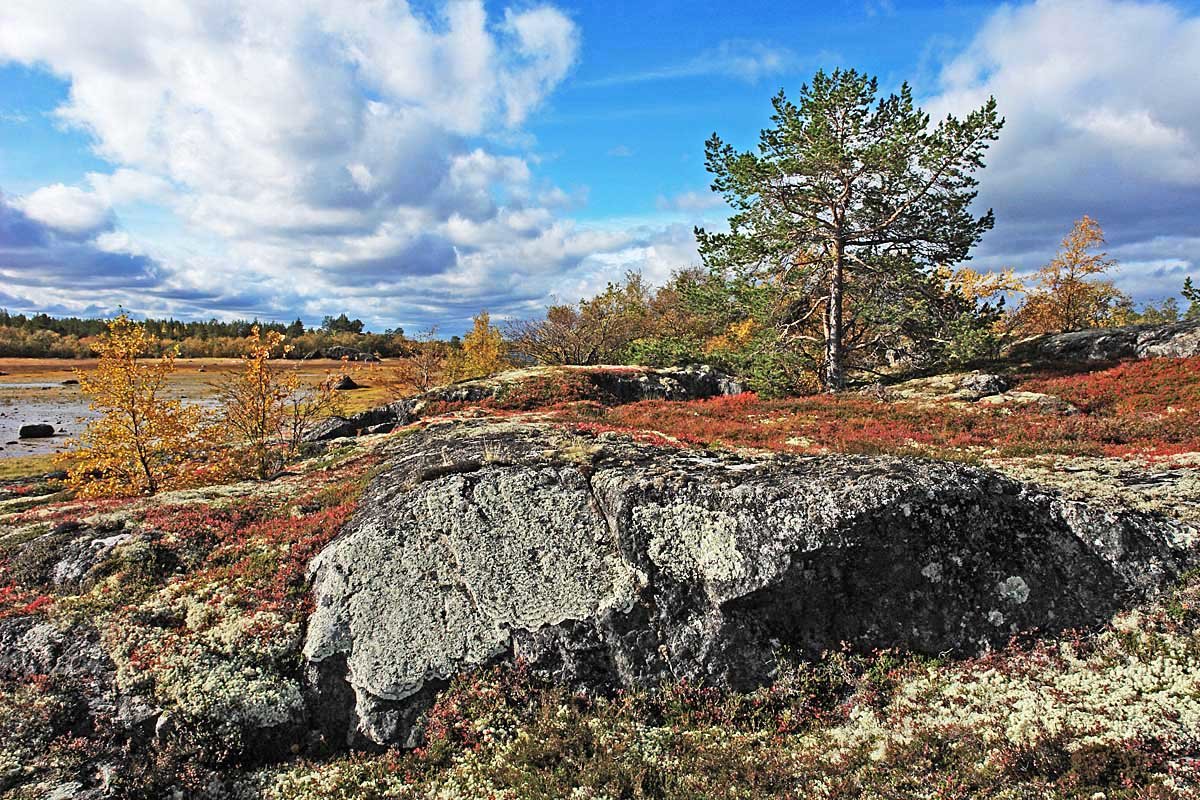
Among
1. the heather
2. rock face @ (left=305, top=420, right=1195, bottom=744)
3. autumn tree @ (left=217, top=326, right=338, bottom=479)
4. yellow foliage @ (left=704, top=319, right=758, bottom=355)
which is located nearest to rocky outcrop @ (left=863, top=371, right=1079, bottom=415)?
the heather

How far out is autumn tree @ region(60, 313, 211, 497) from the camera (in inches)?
774

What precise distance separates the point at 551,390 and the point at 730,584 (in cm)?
2135

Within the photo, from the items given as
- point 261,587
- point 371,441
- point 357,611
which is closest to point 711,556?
point 357,611

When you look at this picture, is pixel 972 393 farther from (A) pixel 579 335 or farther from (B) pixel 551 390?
(A) pixel 579 335

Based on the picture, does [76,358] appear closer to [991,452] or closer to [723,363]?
[723,363]

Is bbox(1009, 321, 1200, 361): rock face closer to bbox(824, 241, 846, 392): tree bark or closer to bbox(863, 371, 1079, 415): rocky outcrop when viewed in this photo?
bbox(863, 371, 1079, 415): rocky outcrop

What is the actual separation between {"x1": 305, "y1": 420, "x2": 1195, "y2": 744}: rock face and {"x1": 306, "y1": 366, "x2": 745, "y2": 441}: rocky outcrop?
709 inches

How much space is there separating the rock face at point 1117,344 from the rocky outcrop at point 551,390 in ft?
54.4

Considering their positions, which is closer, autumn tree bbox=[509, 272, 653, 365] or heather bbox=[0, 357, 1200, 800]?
heather bbox=[0, 357, 1200, 800]

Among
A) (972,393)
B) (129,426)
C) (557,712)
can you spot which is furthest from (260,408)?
(972,393)

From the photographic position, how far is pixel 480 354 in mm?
54062

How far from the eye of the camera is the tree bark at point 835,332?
31.2m

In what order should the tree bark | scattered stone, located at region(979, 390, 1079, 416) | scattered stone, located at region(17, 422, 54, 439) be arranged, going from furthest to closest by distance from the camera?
scattered stone, located at region(17, 422, 54, 439)
the tree bark
scattered stone, located at region(979, 390, 1079, 416)

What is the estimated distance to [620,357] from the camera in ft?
180
